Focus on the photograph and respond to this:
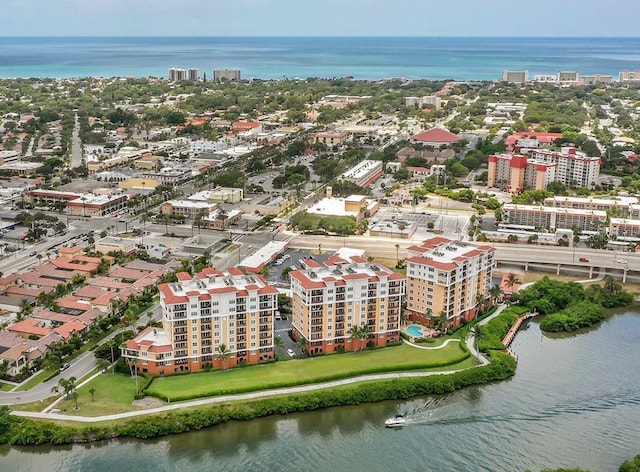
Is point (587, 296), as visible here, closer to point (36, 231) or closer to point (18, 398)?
point (18, 398)

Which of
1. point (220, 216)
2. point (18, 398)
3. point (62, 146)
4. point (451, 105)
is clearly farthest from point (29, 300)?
point (451, 105)

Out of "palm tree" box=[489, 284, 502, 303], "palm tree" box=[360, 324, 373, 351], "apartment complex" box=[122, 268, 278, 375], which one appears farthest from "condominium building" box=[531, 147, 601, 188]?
"apartment complex" box=[122, 268, 278, 375]

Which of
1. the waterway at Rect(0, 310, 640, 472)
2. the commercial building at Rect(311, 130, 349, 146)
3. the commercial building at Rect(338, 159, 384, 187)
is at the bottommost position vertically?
the waterway at Rect(0, 310, 640, 472)

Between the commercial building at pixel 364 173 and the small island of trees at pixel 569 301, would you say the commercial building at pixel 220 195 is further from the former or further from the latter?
the small island of trees at pixel 569 301

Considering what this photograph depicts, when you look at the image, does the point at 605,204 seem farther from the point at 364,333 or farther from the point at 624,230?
the point at 364,333

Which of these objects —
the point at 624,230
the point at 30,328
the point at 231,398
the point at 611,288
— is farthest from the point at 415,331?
the point at 624,230

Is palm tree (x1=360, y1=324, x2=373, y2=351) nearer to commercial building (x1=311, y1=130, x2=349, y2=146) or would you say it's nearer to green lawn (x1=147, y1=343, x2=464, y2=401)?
green lawn (x1=147, y1=343, x2=464, y2=401)

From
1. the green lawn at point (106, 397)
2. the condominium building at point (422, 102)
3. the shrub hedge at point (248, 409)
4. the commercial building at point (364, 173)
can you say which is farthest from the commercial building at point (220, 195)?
the condominium building at point (422, 102)
